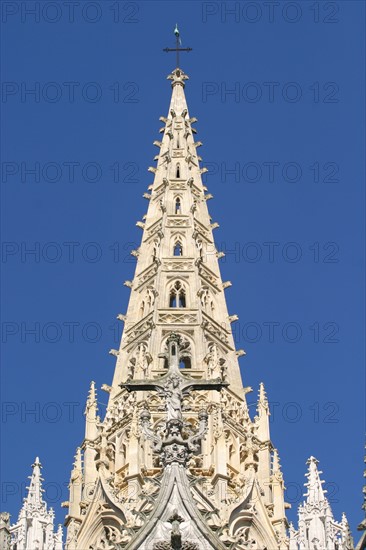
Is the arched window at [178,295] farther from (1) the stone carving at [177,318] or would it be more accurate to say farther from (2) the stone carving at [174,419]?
(2) the stone carving at [174,419]

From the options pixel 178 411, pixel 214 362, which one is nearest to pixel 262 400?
pixel 214 362

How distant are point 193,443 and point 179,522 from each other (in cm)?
316

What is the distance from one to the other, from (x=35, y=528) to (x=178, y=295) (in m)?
16.2

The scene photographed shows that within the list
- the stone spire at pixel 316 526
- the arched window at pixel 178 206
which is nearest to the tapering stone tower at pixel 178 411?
the arched window at pixel 178 206

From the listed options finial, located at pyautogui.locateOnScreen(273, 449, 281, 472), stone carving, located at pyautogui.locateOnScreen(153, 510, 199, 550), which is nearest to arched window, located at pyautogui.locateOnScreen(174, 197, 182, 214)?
finial, located at pyautogui.locateOnScreen(273, 449, 281, 472)

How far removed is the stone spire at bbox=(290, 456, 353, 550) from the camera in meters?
45.1

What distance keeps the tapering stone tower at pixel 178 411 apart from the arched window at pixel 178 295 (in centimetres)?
4

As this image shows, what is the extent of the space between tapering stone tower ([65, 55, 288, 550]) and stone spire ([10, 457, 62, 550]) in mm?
2238

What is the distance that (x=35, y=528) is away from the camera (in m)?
45.8

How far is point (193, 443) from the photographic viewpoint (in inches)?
1438

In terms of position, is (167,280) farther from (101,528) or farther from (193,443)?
(193,443)

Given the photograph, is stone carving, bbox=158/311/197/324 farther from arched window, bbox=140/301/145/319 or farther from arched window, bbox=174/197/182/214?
arched window, bbox=174/197/182/214

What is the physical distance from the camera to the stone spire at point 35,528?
45.2 meters

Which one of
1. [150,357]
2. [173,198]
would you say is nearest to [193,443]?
[150,357]
